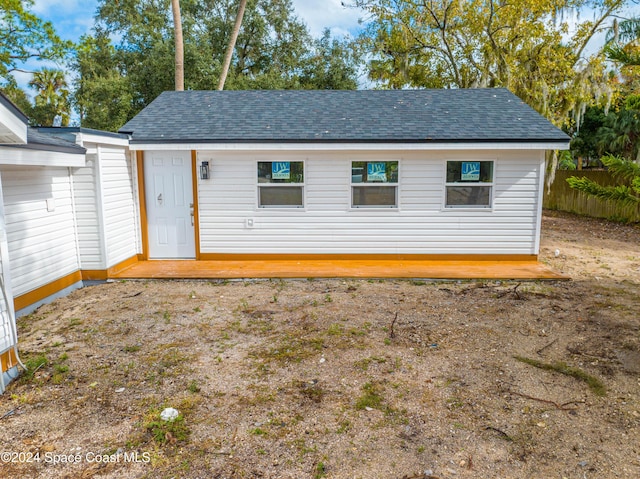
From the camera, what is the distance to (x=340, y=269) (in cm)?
838

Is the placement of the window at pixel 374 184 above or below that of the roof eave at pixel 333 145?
below

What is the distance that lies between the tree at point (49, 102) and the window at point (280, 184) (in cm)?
2268

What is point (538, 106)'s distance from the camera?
1684cm

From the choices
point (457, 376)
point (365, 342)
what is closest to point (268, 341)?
point (365, 342)

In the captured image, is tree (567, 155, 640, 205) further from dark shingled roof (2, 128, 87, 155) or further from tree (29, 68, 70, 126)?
tree (29, 68, 70, 126)

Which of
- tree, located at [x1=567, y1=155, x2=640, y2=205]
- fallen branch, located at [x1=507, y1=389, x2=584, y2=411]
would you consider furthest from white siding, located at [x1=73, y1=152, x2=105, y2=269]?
tree, located at [x1=567, y1=155, x2=640, y2=205]

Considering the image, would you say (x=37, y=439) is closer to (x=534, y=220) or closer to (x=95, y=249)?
(x=95, y=249)

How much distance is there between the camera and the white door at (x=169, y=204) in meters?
8.86

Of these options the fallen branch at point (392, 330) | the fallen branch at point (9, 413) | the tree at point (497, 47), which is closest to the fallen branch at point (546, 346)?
the fallen branch at point (392, 330)

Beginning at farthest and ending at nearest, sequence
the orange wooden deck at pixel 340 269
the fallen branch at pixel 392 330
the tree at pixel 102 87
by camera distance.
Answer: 1. the tree at pixel 102 87
2. the orange wooden deck at pixel 340 269
3. the fallen branch at pixel 392 330

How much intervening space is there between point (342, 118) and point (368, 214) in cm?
215

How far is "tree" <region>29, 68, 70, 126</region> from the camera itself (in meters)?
26.1

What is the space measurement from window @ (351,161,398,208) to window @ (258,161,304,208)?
1065 mm

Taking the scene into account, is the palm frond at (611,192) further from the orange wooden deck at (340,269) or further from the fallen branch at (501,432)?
the orange wooden deck at (340,269)
